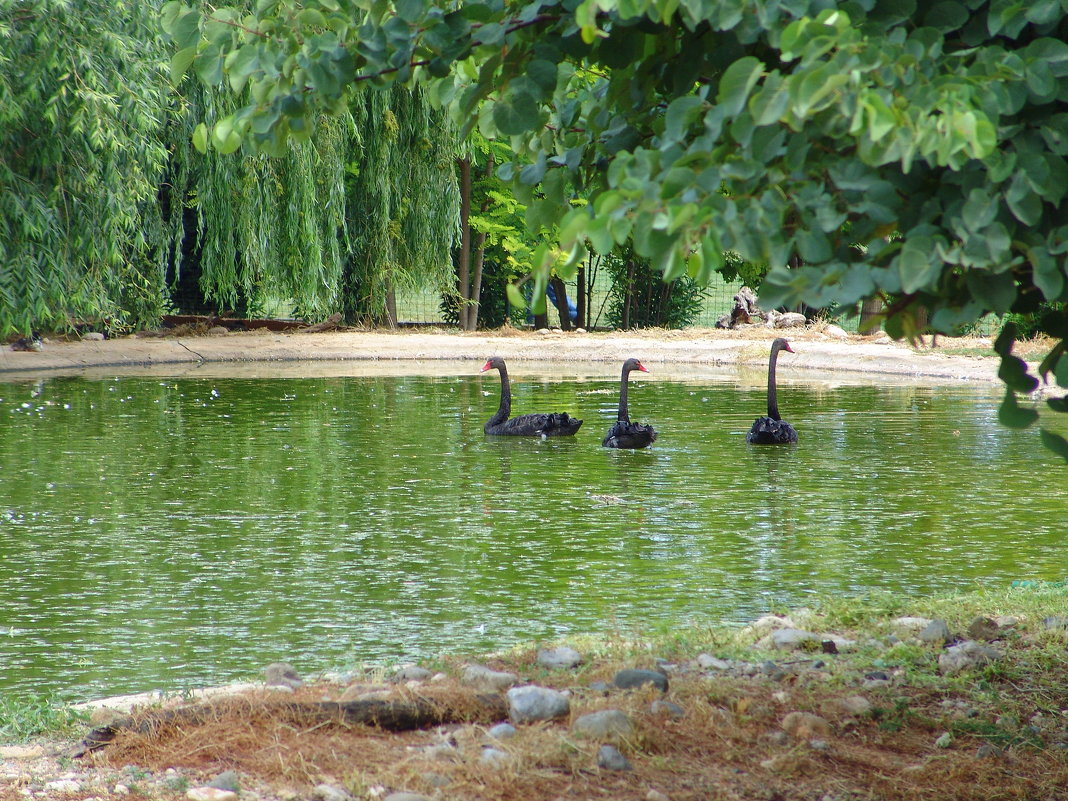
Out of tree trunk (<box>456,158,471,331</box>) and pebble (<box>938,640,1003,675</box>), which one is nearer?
pebble (<box>938,640,1003,675</box>)

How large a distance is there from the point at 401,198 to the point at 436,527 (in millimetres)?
18723

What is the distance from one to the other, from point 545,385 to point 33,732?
17605 mm

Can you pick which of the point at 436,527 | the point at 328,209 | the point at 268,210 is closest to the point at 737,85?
the point at 436,527

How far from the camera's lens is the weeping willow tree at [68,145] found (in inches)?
547

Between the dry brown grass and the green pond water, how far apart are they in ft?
5.23

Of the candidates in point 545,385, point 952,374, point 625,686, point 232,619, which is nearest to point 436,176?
point 545,385

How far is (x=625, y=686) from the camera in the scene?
4973 mm

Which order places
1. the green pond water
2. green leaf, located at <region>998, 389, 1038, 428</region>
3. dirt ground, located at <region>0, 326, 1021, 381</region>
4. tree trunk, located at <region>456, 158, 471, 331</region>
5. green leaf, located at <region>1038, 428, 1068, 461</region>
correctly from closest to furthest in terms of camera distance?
green leaf, located at <region>998, 389, 1038, 428</region> → green leaf, located at <region>1038, 428, 1068, 461</region> → the green pond water → dirt ground, located at <region>0, 326, 1021, 381</region> → tree trunk, located at <region>456, 158, 471, 331</region>

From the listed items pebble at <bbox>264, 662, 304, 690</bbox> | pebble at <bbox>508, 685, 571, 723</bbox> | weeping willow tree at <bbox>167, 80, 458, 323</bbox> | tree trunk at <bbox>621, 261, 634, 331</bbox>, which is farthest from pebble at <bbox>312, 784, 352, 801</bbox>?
tree trunk at <bbox>621, 261, 634, 331</bbox>

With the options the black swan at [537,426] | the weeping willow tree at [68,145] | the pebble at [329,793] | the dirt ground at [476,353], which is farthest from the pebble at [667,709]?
the dirt ground at [476,353]

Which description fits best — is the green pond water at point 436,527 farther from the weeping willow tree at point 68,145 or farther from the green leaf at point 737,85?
the green leaf at point 737,85

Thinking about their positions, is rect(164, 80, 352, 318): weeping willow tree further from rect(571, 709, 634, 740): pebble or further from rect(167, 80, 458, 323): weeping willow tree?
rect(571, 709, 634, 740): pebble

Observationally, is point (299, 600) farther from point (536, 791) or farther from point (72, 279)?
point (72, 279)

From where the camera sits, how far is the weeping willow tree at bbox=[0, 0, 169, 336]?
547 inches
